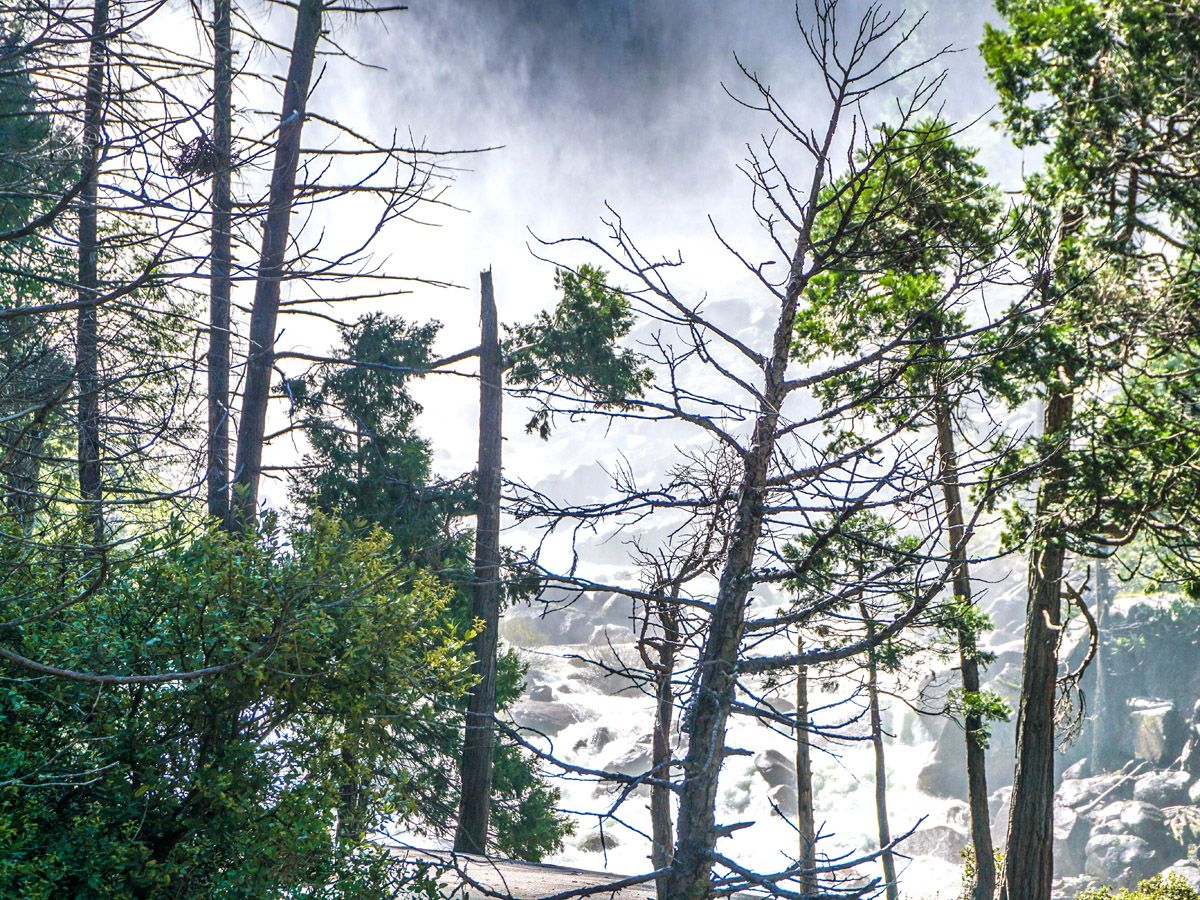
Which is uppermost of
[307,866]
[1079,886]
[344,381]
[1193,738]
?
[344,381]

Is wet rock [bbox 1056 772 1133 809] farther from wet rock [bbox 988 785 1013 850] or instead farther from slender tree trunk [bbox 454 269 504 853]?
slender tree trunk [bbox 454 269 504 853]

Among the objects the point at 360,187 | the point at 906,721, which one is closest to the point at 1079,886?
the point at 906,721

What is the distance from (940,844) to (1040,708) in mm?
21745

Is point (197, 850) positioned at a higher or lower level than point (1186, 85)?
lower

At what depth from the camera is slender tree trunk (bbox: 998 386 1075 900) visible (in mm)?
9617

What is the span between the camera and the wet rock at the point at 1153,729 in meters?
30.7

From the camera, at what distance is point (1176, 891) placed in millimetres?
11711

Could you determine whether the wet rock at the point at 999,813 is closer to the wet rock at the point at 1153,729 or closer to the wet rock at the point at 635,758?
the wet rock at the point at 1153,729

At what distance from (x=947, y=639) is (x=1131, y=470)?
353cm

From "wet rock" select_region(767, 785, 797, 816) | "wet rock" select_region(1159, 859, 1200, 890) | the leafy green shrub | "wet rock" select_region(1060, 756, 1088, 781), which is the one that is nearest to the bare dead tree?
the leafy green shrub

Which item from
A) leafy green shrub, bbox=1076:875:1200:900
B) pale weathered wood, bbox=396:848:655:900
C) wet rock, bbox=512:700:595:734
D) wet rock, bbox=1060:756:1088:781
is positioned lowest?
wet rock, bbox=1060:756:1088:781

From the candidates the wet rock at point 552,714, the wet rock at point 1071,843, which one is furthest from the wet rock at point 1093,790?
the wet rock at point 552,714

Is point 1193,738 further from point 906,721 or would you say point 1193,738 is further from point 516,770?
point 516,770

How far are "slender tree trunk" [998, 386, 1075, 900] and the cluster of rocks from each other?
19279 mm
